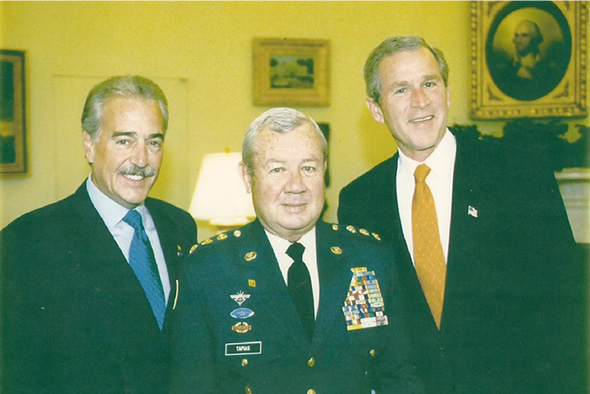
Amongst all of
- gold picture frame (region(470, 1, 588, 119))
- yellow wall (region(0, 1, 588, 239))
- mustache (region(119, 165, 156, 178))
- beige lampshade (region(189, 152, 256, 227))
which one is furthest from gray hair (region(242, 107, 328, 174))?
gold picture frame (region(470, 1, 588, 119))

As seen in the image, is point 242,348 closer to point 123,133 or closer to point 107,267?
point 107,267

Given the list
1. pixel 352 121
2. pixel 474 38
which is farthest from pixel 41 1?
pixel 474 38

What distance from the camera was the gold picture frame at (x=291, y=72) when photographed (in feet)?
15.5

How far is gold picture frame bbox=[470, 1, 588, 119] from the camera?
483 cm

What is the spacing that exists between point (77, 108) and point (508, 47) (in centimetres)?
355

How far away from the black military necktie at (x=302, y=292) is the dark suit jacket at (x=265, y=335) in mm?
22

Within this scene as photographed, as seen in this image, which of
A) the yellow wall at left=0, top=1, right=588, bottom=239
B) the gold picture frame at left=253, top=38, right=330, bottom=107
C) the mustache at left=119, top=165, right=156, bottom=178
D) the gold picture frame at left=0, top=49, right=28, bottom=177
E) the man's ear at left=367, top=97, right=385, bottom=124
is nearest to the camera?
the mustache at left=119, top=165, right=156, bottom=178

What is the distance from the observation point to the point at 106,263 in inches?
77.9

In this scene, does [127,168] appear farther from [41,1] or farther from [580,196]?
[580,196]

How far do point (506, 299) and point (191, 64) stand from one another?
11.0 feet

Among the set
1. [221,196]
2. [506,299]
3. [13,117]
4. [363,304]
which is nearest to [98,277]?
[363,304]

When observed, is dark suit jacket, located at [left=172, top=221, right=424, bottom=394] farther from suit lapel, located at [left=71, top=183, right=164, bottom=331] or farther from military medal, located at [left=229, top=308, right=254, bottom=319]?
suit lapel, located at [left=71, top=183, right=164, bottom=331]

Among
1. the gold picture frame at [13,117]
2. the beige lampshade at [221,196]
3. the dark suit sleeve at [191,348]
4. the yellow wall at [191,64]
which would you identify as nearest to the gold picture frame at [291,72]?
the yellow wall at [191,64]

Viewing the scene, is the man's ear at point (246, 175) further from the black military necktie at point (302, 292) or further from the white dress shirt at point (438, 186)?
the white dress shirt at point (438, 186)
